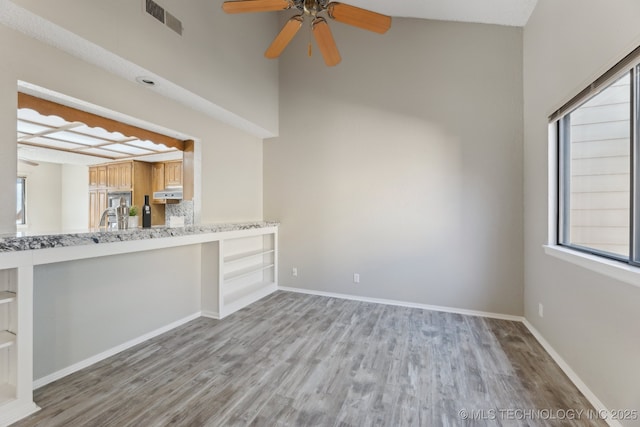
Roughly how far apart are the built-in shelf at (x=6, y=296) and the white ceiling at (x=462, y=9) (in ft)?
14.8

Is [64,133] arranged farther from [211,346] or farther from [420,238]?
[420,238]

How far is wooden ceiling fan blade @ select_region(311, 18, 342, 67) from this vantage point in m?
2.22

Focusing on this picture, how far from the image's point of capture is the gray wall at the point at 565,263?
5.18 ft

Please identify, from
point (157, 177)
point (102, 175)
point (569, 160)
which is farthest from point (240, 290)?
point (569, 160)

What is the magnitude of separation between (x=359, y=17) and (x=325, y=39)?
358 millimetres

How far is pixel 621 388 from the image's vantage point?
5.28 feet

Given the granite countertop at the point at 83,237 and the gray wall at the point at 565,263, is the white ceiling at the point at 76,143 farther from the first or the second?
the gray wall at the point at 565,263

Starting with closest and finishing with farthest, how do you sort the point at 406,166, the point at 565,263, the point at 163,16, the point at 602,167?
the point at 602,167
the point at 565,263
the point at 163,16
the point at 406,166

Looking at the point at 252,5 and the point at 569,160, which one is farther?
the point at 569,160

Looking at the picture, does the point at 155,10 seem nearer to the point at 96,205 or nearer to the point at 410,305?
the point at 410,305

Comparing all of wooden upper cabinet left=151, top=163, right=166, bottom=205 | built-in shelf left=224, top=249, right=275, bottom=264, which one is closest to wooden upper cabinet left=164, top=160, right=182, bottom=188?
wooden upper cabinet left=151, top=163, right=166, bottom=205

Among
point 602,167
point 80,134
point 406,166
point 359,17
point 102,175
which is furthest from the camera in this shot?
point 102,175

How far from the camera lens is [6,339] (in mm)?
1748

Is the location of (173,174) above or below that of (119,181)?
above
